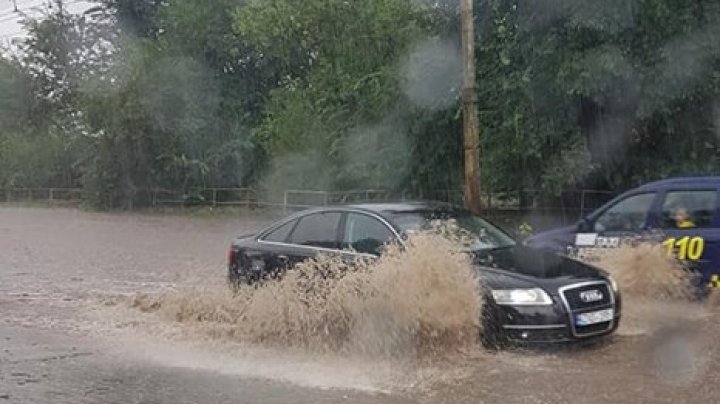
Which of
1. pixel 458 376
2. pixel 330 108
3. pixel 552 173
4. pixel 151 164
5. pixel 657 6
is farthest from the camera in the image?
pixel 151 164

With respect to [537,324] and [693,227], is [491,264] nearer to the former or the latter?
[537,324]

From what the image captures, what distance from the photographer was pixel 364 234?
9.89 metres

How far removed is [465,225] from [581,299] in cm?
185

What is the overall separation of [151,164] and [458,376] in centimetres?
3726

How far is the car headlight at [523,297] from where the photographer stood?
8.55m

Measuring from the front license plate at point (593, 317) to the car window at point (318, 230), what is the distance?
9.00 feet

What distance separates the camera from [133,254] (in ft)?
70.1

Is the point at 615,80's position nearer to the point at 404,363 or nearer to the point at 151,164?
the point at 404,363

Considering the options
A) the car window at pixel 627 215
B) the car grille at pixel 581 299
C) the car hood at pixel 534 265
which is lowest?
the car grille at pixel 581 299

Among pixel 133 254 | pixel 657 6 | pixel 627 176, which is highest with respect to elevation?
pixel 657 6

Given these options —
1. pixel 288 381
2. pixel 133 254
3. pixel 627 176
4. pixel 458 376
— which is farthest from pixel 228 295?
pixel 627 176

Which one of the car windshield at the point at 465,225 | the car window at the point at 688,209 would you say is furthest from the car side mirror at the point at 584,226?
the car windshield at the point at 465,225

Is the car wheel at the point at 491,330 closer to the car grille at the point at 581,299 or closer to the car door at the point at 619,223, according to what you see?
the car grille at the point at 581,299

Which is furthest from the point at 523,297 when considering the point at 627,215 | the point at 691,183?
the point at 691,183
